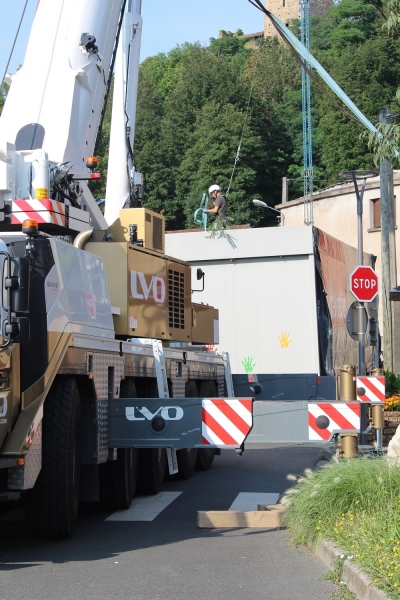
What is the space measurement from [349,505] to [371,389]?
17.8 ft

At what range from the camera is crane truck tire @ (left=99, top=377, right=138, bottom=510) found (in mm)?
9705

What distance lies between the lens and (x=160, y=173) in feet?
232

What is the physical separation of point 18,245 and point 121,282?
2.32 meters

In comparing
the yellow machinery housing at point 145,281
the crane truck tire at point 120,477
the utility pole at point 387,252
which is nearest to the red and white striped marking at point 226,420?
the crane truck tire at point 120,477

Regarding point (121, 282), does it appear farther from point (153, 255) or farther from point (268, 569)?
point (268, 569)

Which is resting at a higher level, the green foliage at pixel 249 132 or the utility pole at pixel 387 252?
the green foliage at pixel 249 132

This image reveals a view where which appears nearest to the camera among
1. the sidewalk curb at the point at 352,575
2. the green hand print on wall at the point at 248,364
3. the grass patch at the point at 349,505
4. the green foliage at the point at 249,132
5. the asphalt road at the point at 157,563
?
the sidewalk curb at the point at 352,575

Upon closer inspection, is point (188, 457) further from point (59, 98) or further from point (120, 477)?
point (59, 98)

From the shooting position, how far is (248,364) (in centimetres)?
1983

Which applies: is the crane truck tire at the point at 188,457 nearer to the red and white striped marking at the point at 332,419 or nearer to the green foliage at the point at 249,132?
the red and white striped marking at the point at 332,419

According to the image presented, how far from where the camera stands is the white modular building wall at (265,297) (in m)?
19.5

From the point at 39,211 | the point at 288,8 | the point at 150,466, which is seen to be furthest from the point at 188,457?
the point at 288,8

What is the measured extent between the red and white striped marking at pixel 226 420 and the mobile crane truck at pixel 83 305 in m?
0.01

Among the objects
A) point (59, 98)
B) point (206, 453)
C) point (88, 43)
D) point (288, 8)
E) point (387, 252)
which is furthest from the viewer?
point (288, 8)
